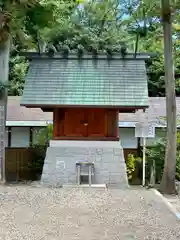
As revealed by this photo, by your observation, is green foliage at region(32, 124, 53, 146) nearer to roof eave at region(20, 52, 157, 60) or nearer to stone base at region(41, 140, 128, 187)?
stone base at region(41, 140, 128, 187)

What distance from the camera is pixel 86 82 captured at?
13852 millimetres

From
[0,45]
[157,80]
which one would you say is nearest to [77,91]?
[0,45]

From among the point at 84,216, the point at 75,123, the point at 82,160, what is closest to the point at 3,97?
the point at 75,123

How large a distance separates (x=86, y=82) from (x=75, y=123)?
1463 millimetres

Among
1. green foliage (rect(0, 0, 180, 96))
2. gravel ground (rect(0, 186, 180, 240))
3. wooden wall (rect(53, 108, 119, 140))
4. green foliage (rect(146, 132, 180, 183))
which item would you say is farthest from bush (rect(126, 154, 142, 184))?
gravel ground (rect(0, 186, 180, 240))

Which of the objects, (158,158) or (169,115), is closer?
(169,115)

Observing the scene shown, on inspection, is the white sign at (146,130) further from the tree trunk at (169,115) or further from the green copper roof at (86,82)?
the green copper roof at (86,82)

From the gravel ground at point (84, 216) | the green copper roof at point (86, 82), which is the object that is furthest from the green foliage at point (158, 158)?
the gravel ground at point (84, 216)

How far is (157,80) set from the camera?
25062 millimetres

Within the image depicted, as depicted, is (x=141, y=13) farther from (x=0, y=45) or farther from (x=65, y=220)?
(x=65, y=220)

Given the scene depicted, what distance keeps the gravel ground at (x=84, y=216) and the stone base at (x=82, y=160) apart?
2446 millimetres

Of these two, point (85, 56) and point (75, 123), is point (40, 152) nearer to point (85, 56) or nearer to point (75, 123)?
point (75, 123)

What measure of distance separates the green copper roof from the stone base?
148cm

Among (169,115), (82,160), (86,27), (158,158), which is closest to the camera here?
(169,115)
